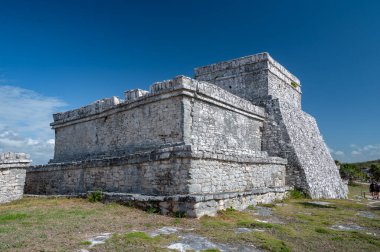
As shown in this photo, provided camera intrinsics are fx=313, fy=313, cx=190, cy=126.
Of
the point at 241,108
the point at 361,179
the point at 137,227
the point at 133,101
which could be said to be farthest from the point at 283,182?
the point at 361,179

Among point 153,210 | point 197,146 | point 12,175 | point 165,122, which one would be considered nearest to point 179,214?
point 153,210

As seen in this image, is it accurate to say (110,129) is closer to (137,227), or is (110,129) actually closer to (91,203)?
(91,203)

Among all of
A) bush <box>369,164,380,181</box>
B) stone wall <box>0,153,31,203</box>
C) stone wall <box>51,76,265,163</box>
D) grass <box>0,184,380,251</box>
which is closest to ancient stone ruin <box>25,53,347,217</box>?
stone wall <box>51,76,265,163</box>

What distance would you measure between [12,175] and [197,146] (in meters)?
8.13

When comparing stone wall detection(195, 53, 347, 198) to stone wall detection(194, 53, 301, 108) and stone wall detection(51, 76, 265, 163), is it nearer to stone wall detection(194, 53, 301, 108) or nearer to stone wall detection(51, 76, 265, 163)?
stone wall detection(194, 53, 301, 108)

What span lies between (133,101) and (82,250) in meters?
7.60

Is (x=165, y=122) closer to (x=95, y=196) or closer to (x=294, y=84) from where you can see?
(x=95, y=196)

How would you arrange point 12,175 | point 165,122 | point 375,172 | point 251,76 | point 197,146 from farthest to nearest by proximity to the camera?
point 375,172, point 251,76, point 12,175, point 165,122, point 197,146

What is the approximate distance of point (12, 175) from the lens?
40.4 ft

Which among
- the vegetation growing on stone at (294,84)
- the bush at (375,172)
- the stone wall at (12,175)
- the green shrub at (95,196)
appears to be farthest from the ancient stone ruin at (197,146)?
the bush at (375,172)

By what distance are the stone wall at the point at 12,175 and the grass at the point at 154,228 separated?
3.26 meters

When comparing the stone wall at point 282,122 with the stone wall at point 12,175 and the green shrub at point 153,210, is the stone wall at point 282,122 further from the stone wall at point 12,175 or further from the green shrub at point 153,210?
the stone wall at point 12,175

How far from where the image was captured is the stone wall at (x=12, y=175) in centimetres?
1198

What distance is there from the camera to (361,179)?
36969mm
